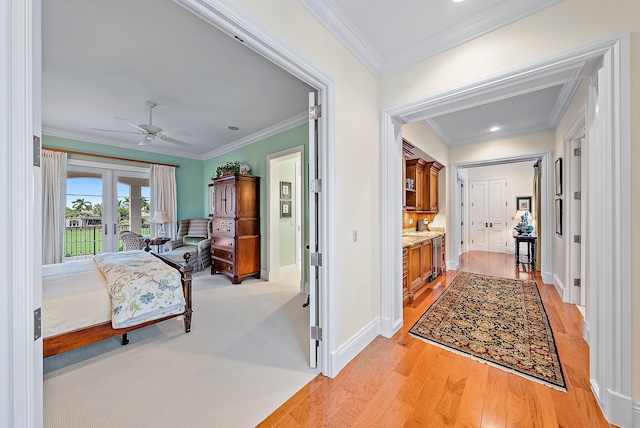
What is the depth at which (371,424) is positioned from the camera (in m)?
1.53

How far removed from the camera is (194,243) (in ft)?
18.5

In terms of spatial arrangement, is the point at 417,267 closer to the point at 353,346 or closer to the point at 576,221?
the point at 353,346

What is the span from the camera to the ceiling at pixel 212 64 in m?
1.89

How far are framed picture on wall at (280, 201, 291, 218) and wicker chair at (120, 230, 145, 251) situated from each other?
2.84 metres

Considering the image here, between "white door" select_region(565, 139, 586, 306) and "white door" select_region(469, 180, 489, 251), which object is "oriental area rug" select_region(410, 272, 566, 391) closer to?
"white door" select_region(565, 139, 586, 306)

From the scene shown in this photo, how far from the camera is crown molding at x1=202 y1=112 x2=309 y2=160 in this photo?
4.05 metres

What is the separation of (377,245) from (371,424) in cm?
142

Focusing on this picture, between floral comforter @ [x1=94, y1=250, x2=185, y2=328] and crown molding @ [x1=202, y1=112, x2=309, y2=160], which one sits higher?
crown molding @ [x1=202, y1=112, x2=309, y2=160]

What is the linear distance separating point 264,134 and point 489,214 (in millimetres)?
6821

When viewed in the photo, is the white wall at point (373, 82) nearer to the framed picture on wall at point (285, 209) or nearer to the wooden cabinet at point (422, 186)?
the wooden cabinet at point (422, 186)

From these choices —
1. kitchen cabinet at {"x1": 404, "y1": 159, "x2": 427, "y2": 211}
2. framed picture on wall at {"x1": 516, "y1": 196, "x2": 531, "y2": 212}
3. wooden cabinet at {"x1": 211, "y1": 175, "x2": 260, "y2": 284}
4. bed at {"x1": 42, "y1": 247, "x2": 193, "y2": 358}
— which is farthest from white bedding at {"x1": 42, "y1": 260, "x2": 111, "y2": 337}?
framed picture on wall at {"x1": 516, "y1": 196, "x2": 531, "y2": 212}

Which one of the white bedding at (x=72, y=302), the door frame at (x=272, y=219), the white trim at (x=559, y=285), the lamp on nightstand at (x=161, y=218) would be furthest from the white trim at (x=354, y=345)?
the lamp on nightstand at (x=161, y=218)

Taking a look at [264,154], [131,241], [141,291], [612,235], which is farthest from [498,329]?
[131,241]

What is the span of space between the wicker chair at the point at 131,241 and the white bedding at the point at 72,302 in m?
2.71
